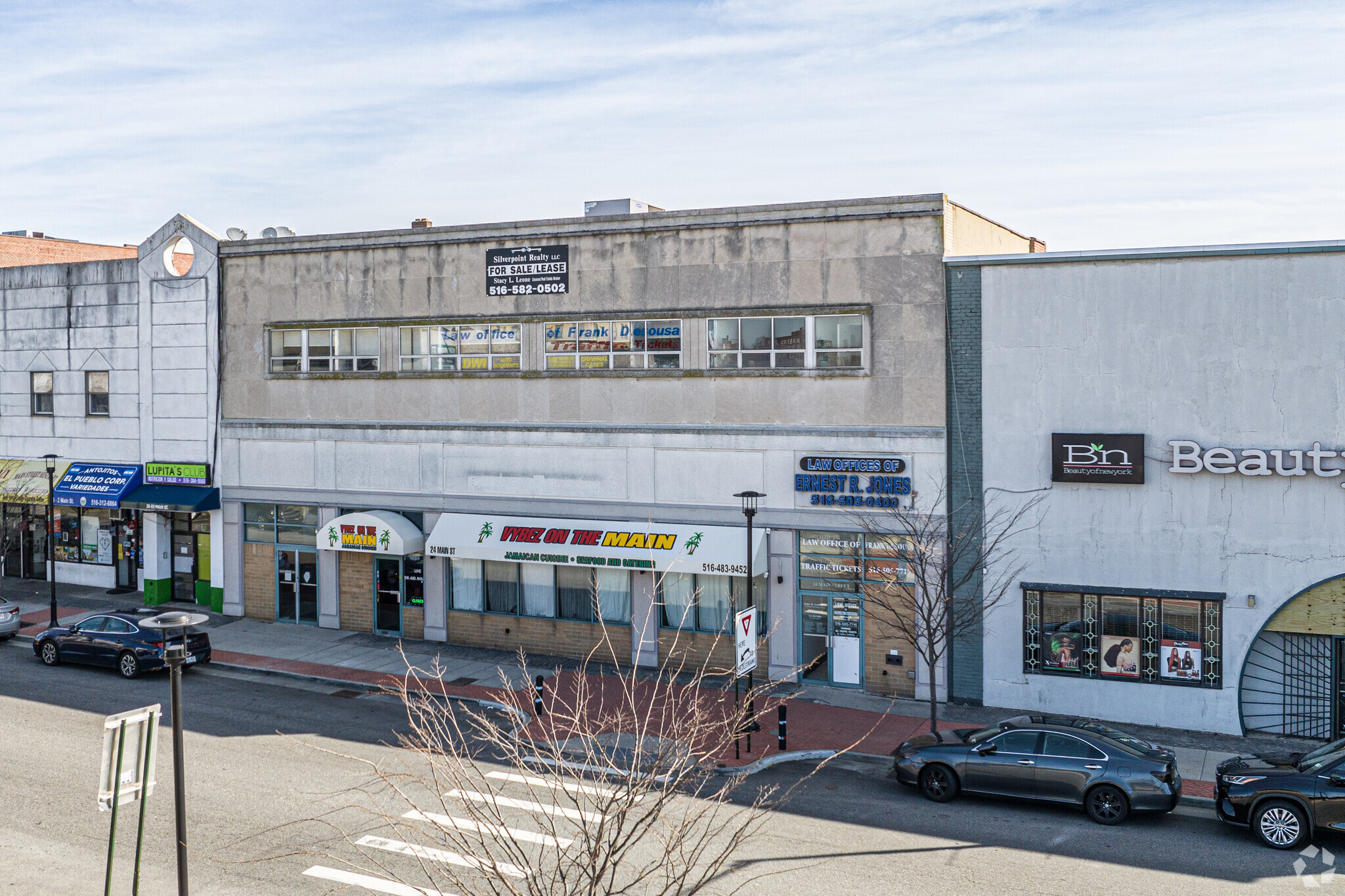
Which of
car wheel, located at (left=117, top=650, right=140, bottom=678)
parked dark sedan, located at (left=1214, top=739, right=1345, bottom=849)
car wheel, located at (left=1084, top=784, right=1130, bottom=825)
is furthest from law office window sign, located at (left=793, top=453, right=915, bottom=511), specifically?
car wheel, located at (left=117, top=650, right=140, bottom=678)

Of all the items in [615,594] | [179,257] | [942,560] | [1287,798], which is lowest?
[1287,798]

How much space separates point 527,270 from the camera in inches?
1124

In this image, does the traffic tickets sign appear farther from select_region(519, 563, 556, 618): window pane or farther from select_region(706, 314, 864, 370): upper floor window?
select_region(519, 563, 556, 618): window pane

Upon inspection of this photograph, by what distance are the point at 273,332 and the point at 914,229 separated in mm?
18373

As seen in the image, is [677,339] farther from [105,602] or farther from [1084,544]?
[105,602]

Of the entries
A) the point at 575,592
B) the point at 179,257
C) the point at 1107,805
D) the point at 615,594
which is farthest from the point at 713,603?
the point at 179,257

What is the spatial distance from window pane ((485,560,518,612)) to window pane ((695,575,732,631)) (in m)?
5.12

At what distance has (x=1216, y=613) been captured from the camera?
888 inches

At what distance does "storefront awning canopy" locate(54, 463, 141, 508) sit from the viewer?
3394 centimetres

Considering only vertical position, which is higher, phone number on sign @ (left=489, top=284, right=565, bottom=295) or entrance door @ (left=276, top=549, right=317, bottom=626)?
phone number on sign @ (left=489, top=284, right=565, bottom=295)

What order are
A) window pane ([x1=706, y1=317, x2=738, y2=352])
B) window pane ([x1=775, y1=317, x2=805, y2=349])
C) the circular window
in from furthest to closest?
the circular window, window pane ([x1=706, y1=317, x2=738, y2=352]), window pane ([x1=775, y1=317, x2=805, y2=349])

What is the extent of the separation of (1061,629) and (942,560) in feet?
9.64

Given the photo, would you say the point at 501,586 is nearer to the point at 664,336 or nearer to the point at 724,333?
the point at 664,336

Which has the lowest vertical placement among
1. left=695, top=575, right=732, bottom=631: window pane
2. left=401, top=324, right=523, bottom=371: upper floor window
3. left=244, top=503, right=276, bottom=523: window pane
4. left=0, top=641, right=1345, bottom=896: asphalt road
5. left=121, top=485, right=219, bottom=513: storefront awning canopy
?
left=0, top=641, right=1345, bottom=896: asphalt road
